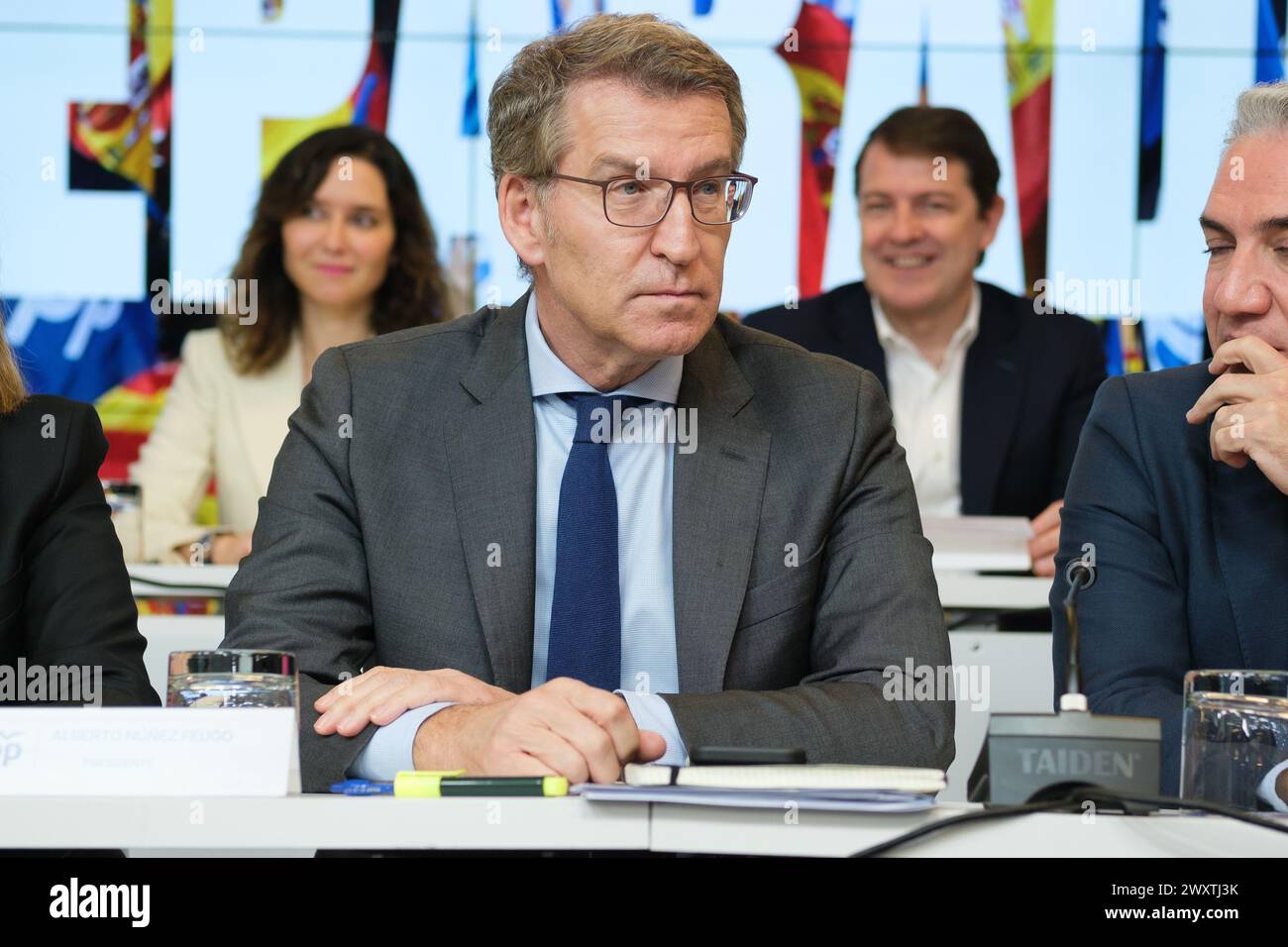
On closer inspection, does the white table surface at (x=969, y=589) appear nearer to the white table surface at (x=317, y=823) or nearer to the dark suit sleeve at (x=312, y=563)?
the dark suit sleeve at (x=312, y=563)

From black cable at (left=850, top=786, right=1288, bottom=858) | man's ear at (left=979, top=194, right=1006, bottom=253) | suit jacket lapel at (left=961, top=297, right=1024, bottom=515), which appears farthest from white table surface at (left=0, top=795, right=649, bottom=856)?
man's ear at (left=979, top=194, right=1006, bottom=253)

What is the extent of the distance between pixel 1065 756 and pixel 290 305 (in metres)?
3.53

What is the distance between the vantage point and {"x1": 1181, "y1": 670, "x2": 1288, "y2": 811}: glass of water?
1215mm

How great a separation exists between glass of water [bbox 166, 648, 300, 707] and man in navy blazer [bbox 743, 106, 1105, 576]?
3.07 meters

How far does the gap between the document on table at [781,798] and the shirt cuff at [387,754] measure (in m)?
0.47

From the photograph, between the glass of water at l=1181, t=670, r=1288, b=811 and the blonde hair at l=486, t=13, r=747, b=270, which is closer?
the glass of water at l=1181, t=670, r=1288, b=811

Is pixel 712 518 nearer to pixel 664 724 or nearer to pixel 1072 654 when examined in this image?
pixel 664 724

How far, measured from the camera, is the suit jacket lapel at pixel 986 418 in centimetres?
411

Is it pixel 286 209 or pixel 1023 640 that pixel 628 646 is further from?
pixel 286 209

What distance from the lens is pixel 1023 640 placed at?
2.90 m

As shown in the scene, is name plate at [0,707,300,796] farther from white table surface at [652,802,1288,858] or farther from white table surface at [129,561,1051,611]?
white table surface at [129,561,1051,611]

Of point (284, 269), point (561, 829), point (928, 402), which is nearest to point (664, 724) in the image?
point (561, 829)

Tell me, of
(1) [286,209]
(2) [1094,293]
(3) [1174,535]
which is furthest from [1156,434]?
(2) [1094,293]
